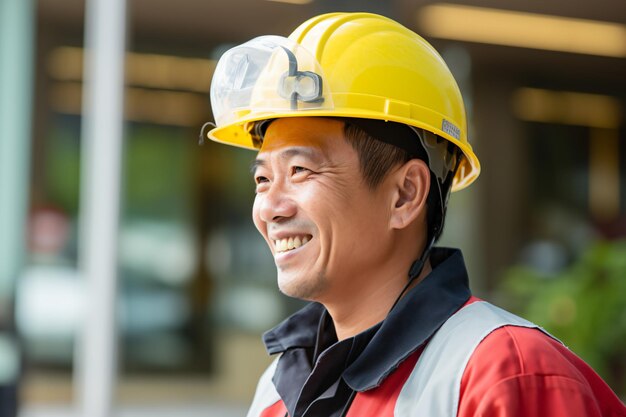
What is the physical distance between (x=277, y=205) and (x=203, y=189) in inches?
203

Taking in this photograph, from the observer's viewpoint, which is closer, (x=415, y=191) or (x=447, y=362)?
(x=447, y=362)

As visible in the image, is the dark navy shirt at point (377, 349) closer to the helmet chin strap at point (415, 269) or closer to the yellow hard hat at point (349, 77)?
the helmet chin strap at point (415, 269)

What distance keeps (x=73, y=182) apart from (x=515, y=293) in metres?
3.08

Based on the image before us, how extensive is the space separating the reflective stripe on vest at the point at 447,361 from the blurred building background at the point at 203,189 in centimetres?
494

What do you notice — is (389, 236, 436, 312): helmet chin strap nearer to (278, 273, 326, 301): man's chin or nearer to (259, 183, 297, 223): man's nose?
(278, 273, 326, 301): man's chin

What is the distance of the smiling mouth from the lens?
5.95 ft

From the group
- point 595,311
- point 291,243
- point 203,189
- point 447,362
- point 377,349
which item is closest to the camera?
point 447,362

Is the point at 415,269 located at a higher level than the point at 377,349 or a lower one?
higher

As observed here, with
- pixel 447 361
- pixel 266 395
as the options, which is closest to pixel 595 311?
pixel 266 395

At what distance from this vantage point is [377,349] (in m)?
1.72

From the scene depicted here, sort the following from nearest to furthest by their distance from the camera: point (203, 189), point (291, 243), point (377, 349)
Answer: point (377, 349) → point (291, 243) → point (203, 189)

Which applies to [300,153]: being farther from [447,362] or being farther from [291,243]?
[447,362]

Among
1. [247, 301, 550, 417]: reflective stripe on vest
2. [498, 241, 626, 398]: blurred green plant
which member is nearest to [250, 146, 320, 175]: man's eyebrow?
[247, 301, 550, 417]: reflective stripe on vest

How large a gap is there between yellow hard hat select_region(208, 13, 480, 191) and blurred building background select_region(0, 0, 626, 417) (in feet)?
15.2
